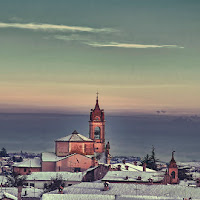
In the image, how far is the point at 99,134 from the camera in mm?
143250

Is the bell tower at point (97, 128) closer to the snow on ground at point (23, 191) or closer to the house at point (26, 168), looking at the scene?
the house at point (26, 168)

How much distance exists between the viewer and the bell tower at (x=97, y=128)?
5566 inches

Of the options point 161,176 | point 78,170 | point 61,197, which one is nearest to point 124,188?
point 61,197

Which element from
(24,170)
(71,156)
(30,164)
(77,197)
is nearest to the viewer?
(77,197)

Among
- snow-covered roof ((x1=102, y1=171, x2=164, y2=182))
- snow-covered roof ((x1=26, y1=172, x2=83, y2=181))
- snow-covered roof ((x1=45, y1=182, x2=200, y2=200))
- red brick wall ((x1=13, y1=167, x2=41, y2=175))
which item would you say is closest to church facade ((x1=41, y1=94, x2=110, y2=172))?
red brick wall ((x1=13, y1=167, x2=41, y2=175))

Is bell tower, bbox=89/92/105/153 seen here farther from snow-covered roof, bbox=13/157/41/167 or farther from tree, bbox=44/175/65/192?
tree, bbox=44/175/65/192

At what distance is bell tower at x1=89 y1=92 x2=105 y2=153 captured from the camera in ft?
464

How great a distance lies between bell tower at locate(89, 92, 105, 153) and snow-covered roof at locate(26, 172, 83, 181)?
81.5ft

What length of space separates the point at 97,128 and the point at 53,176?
99.7 feet

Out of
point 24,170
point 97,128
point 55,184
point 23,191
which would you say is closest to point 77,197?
point 23,191

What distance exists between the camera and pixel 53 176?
11444 cm

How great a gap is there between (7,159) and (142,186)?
9875 centimetres

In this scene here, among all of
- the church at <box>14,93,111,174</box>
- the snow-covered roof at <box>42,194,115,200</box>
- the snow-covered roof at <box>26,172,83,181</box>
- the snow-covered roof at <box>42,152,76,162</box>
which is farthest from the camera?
the snow-covered roof at <box>42,152,76,162</box>

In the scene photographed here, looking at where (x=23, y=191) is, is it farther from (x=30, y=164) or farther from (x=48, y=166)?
(x=30, y=164)
